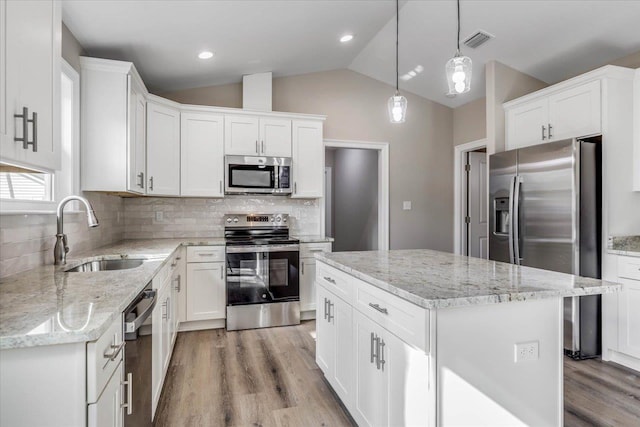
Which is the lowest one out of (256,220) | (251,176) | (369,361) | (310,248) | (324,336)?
(324,336)

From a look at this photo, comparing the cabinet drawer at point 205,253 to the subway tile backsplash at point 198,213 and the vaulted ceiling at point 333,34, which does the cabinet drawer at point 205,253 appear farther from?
the vaulted ceiling at point 333,34

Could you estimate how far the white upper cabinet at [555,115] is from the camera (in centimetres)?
305

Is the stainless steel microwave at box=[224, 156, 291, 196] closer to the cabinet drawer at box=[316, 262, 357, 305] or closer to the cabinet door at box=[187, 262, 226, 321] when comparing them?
the cabinet door at box=[187, 262, 226, 321]

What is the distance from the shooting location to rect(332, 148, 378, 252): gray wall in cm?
557

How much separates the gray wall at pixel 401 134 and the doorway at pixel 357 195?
0.35ft

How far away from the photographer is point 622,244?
2979 millimetres

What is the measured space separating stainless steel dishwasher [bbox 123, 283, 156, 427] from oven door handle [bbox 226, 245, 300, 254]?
1.86m

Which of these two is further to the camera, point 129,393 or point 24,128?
point 129,393

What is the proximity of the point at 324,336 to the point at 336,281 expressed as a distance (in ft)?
1.57

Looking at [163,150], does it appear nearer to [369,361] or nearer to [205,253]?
[205,253]

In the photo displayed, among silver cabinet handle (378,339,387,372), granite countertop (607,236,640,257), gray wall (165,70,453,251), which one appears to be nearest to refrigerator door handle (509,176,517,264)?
granite countertop (607,236,640,257)

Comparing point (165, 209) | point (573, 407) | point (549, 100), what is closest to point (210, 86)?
point (165, 209)

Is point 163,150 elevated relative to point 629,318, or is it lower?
elevated

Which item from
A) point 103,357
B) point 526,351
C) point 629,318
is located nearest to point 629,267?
point 629,318
